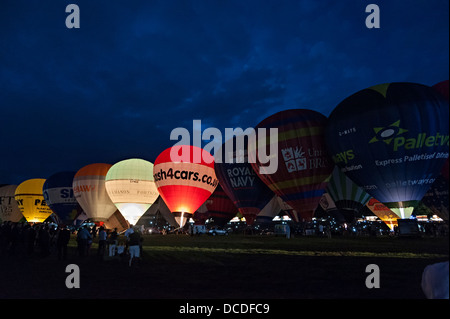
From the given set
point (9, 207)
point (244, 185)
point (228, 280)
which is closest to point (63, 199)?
point (9, 207)

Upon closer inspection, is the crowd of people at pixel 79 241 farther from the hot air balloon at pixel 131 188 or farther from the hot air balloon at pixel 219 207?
the hot air balloon at pixel 219 207

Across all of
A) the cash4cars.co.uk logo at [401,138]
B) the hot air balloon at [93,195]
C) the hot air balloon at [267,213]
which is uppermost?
the cash4cars.co.uk logo at [401,138]

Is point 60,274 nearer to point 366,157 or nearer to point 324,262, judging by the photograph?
point 324,262

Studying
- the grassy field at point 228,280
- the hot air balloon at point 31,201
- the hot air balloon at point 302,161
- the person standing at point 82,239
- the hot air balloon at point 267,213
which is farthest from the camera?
the hot air balloon at point 31,201

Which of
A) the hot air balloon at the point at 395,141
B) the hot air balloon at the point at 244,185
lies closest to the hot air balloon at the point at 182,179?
the hot air balloon at the point at 244,185

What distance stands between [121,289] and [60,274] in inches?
145

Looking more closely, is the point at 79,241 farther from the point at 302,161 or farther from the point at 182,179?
the point at 182,179

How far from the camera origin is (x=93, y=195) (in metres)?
35.6

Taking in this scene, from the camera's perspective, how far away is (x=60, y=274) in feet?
31.7

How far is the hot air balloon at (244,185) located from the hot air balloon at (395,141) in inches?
384

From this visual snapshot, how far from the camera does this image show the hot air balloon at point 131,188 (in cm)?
3375

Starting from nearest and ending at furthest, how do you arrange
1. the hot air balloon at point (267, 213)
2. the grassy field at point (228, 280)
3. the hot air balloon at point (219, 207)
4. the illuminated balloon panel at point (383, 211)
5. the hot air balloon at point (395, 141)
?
the grassy field at point (228, 280) → the hot air balloon at point (395, 141) → the illuminated balloon panel at point (383, 211) → the hot air balloon at point (219, 207) → the hot air balloon at point (267, 213)
